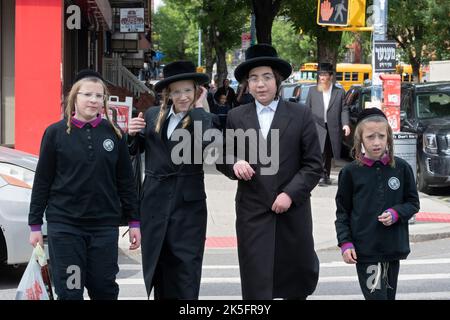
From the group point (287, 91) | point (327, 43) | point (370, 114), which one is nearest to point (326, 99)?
point (370, 114)

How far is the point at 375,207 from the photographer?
211 inches

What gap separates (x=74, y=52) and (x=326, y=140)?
942 centimetres

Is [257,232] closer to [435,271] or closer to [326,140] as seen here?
[435,271]

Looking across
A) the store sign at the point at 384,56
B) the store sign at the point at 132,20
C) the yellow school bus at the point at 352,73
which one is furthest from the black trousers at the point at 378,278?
the yellow school bus at the point at 352,73

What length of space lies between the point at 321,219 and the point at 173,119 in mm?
6284

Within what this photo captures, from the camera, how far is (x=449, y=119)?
14.9m

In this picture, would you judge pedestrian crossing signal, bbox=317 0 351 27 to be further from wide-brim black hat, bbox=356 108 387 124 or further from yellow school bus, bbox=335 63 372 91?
yellow school bus, bbox=335 63 372 91

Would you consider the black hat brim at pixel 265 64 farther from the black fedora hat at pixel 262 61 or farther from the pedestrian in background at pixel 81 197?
the pedestrian in background at pixel 81 197

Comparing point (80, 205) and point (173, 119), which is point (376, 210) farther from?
point (80, 205)

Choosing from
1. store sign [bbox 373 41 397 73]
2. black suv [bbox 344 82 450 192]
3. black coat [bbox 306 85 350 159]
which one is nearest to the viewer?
store sign [bbox 373 41 397 73]

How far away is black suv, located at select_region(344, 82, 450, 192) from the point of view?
13930 millimetres

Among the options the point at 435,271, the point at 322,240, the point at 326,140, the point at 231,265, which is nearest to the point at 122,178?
the point at 231,265

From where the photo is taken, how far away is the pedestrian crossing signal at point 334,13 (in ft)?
56.2

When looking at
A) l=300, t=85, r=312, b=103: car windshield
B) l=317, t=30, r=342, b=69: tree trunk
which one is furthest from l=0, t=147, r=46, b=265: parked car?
l=317, t=30, r=342, b=69: tree trunk
